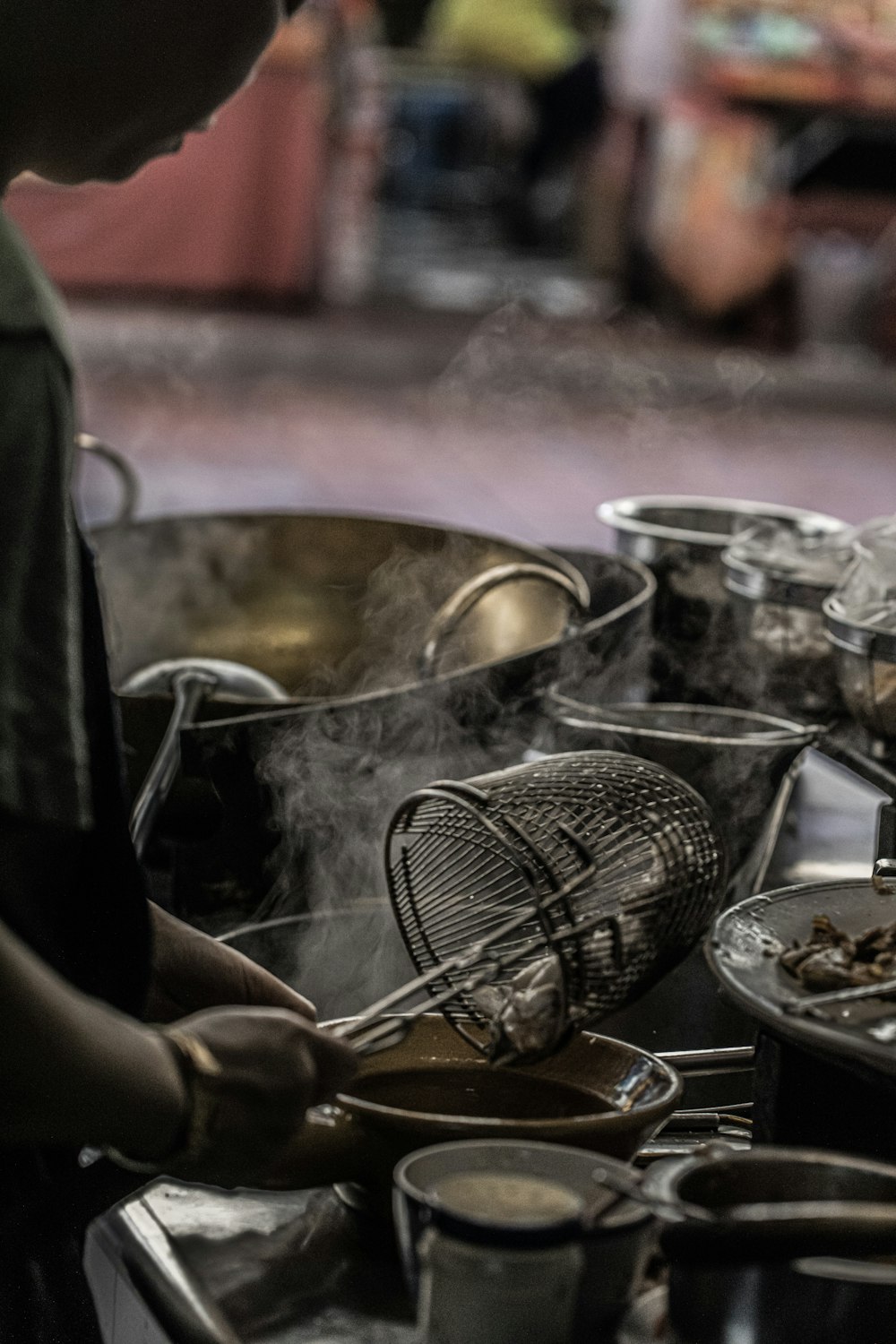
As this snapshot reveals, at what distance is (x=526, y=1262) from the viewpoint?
88 centimetres

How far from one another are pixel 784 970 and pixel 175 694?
3.20ft

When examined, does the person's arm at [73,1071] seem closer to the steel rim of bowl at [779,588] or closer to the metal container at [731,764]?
the metal container at [731,764]

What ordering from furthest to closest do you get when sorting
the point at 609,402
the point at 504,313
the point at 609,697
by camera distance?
the point at 504,313 → the point at 609,402 → the point at 609,697

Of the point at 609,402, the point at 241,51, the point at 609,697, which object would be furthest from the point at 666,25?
A: the point at 241,51

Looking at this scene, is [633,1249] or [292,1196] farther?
[292,1196]

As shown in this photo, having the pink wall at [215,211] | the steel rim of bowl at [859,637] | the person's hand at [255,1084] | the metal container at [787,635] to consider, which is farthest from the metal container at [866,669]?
the pink wall at [215,211]

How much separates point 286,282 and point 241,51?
8.77 m

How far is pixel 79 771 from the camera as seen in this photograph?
887mm

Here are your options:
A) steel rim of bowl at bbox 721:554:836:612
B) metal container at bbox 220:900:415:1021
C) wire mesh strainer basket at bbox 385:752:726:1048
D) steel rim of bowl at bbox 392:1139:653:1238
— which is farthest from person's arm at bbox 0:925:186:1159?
steel rim of bowl at bbox 721:554:836:612

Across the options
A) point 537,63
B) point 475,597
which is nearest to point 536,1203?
point 475,597

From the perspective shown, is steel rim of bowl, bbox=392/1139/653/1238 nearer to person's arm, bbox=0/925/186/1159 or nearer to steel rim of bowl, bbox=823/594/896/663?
person's arm, bbox=0/925/186/1159

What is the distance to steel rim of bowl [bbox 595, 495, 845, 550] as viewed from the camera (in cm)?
244

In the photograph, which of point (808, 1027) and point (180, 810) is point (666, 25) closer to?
point (180, 810)

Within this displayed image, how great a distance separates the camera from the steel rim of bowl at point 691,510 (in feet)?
8.00
